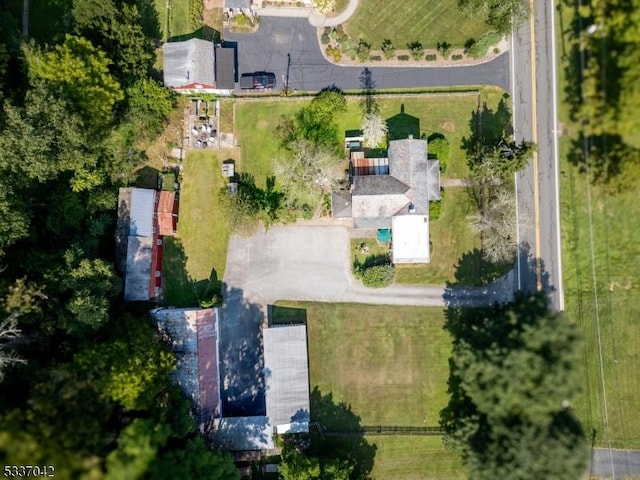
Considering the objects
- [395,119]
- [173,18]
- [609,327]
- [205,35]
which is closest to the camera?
[609,327]

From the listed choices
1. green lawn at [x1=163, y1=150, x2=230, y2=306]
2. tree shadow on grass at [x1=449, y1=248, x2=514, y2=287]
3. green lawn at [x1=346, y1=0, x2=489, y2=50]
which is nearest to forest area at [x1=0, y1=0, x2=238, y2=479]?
green lawn at [x1=163, y1=150, x2=230, y2=306]

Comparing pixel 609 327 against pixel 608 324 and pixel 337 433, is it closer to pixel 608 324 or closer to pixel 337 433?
pixel 608 324

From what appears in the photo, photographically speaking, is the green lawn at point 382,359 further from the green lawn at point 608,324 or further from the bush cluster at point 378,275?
the green lawn at point 608,324

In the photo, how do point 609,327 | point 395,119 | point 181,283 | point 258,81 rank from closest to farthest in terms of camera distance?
point 609,327 < point 395,119 < point 258,81 < point 181,283

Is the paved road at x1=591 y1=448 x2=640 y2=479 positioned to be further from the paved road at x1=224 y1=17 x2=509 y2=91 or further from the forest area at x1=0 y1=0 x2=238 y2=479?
the paved road at x1=224 y1=17 x2=509 y2=91

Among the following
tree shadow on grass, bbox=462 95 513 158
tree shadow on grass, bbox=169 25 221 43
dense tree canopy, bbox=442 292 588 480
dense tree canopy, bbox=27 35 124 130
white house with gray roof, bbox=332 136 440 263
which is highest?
tree shadow on grass, bbox=169 25 221 43

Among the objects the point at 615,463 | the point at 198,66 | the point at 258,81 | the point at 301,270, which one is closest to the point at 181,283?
the point at 301,270

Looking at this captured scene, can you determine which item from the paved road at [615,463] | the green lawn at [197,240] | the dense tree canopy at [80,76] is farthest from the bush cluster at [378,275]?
the dense tree canopy at [80,76]
